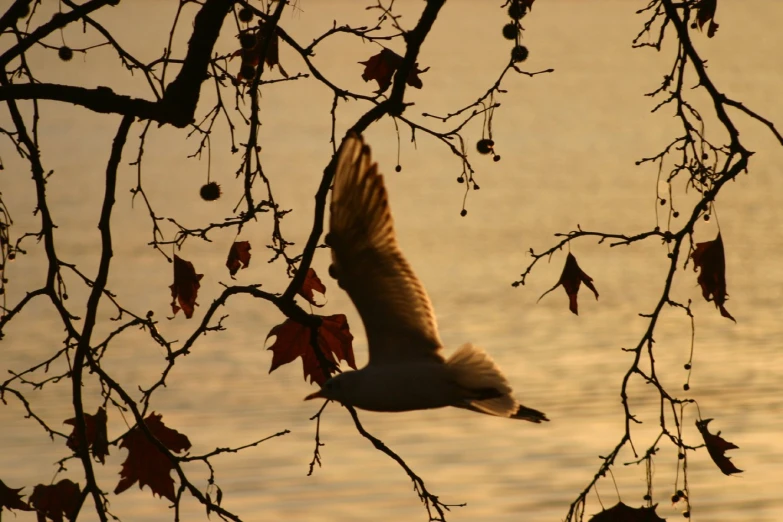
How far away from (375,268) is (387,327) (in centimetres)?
24

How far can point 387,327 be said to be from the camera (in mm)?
5133

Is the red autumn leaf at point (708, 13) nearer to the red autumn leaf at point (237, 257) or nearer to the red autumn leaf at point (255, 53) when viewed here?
the red autumn leaf at point (255, 53)

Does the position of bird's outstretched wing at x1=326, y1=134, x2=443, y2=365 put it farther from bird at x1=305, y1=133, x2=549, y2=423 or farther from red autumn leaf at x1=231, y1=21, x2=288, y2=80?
red autumn leaf at x1=231, y1=21, x2=288, y2=80

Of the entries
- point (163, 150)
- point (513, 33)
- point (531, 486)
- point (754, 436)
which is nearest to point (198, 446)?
point (531, 486)

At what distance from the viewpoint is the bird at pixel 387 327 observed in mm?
4852

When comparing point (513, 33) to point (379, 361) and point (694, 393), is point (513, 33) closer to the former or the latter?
point (379, 361)

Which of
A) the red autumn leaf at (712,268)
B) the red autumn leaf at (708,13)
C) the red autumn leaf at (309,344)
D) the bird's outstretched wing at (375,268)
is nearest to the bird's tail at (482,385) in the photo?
the bird's outstretched wing at (375,268)

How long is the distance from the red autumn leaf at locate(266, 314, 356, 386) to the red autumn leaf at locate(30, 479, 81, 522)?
985 millimetres

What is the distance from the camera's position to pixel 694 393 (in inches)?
555

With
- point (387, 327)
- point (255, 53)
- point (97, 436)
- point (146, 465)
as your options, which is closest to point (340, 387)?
point (387, 327)

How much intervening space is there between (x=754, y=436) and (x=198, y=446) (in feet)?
16.1

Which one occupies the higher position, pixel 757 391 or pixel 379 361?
pixel 757 391

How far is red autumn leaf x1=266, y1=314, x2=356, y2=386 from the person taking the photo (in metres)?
5.43

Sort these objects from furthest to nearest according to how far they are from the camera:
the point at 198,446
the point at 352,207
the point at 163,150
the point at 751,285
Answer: the point at 163,150
the point at 751,285
the point at 198,446
the point at 352,207
